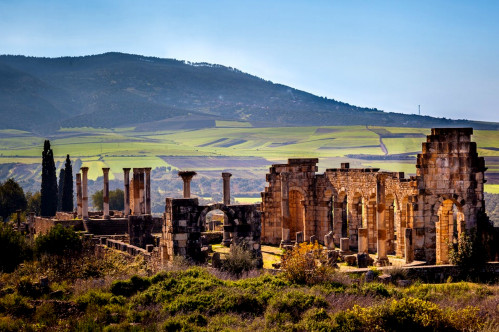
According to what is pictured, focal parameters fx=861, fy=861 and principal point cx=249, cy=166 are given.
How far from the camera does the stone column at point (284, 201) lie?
43.4 m

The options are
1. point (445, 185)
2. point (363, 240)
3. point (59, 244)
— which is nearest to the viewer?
point (445, 185)

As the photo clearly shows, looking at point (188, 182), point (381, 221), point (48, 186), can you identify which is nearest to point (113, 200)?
point (48, 186)

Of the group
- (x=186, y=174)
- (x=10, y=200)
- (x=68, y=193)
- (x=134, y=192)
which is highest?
(x=186, y=174)

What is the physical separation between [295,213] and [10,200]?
118 feet

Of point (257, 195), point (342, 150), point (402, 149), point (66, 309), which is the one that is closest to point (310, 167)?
point (66, 309)

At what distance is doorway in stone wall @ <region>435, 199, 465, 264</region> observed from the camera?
1355 inches

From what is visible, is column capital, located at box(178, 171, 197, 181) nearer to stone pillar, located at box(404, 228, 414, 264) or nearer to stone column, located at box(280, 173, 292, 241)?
stone column, located at box(280, 173, 292, 241)

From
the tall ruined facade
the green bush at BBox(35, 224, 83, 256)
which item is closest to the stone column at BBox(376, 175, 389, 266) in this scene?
the tall ruined facade

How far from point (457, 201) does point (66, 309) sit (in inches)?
655

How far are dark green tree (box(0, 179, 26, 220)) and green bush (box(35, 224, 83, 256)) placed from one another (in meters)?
38.1

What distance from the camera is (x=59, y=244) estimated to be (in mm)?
36625

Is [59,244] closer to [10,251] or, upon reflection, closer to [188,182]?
[10,251]

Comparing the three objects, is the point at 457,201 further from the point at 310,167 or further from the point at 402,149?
the point at 402,149

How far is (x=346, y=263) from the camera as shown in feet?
118
